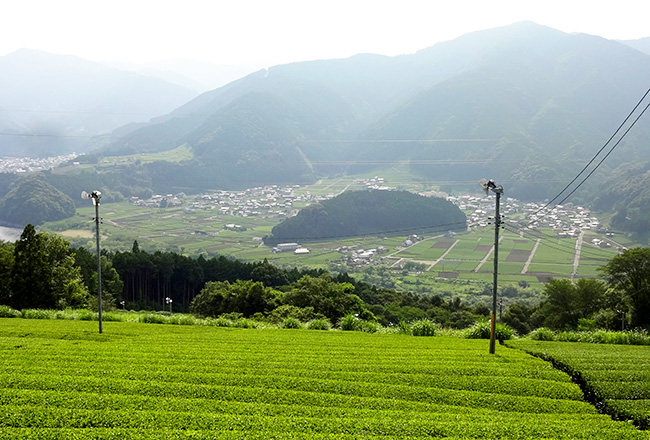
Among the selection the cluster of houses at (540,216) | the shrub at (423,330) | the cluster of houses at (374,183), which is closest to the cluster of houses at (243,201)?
the cluster of houses at (374,183)

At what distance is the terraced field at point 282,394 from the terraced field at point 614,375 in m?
0.49

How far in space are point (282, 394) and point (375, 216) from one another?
118643 mm

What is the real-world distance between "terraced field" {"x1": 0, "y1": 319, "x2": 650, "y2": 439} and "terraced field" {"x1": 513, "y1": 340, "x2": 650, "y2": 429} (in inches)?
19.1

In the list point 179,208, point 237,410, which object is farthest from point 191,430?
point 179,208

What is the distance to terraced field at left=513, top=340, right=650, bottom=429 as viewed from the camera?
917cm

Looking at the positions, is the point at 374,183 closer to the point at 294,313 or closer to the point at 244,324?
the point at 294,313

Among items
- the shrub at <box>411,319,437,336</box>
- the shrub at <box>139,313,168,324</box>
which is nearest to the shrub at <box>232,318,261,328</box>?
the shrub at <box>139,313,168,324</box>

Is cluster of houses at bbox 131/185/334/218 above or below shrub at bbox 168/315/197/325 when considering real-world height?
above

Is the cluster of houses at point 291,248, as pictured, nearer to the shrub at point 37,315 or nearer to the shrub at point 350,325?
the shrub at point 37,315

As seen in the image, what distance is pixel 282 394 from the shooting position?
30.9ft

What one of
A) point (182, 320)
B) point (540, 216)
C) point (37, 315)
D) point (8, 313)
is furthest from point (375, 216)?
point (8, 313)

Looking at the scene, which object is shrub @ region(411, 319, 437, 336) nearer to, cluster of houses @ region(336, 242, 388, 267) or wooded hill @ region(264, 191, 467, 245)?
cluster of houses @ region(336, 242, 388, 267)

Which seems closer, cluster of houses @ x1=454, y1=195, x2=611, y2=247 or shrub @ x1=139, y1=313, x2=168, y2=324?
shrub @ x1=139, y1=313, x2=168, y2=324

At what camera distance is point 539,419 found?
28.4 feet
